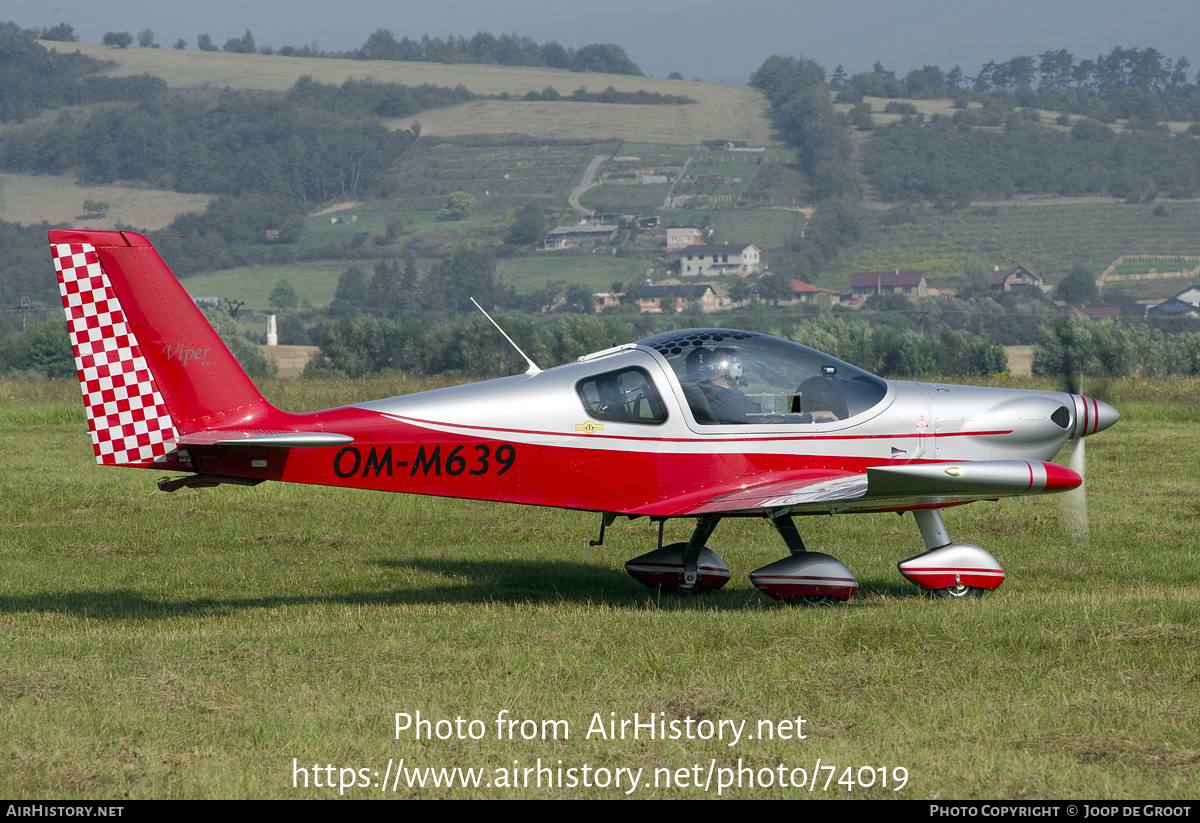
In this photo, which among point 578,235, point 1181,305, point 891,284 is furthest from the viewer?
point 578,235

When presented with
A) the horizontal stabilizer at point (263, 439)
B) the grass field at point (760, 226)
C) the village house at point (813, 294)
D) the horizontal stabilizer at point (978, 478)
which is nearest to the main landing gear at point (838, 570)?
the horizontal stabilizer at point (978, 478)

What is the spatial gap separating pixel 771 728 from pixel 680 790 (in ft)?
3.05

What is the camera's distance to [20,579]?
10898mm

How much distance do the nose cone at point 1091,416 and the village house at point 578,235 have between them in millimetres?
180206

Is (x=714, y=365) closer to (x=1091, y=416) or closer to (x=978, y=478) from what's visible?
(x=978, y=478)

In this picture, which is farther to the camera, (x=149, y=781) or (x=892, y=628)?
(x=892, y=628)

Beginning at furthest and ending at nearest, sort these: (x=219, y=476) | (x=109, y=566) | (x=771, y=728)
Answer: (x=109, y=566)
(x=219, y=476)
(x=771, y=728)

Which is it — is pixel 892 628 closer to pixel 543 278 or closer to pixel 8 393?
pixel 8 393

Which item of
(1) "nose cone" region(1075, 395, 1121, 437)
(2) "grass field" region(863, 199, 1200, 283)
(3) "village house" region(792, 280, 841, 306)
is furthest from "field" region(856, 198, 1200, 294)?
(1) "nose cone" region(1075, 395, 1121, 437)

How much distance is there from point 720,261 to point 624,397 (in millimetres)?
166459

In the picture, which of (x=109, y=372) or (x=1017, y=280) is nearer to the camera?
(x=109, y=372)

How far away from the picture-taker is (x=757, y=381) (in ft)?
31.2

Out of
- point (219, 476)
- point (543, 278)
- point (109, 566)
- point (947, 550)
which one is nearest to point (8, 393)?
point (109, 566)

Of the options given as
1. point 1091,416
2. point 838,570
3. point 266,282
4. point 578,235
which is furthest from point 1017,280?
point 838,570
